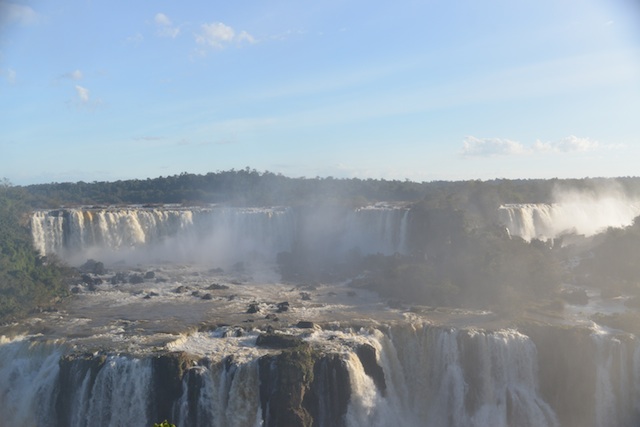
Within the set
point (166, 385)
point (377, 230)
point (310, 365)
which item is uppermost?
point (377, 230)

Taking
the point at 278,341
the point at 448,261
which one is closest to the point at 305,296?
the point at 448,261

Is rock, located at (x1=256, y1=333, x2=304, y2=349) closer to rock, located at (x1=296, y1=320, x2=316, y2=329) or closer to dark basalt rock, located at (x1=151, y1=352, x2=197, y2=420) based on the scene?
rock, located at (x1=296, y1=320, x2=316, y2=329)

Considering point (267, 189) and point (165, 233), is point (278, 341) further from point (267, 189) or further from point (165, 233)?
point (267, 189)

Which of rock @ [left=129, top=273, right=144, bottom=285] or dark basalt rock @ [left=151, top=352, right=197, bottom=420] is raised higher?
rock @ [left=129, top=273, right=144, bottom=285]

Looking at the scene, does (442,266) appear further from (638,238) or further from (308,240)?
(308,240)

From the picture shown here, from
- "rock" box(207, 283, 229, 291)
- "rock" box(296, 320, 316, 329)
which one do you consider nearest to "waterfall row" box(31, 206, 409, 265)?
"rock" box(207, 283, 229, 291)

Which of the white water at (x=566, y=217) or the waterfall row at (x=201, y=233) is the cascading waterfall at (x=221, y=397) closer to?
the waterfall row at (x=201, y=233)
